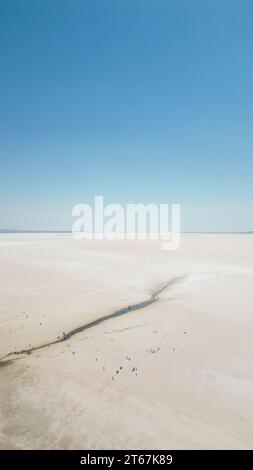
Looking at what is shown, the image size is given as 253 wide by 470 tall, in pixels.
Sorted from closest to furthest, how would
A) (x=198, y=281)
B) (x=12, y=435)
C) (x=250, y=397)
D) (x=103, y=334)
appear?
1. (x=12, y=435)
2. (x=250, y=397)
3. (x=103, y=334)
4. (x=198, y=281)

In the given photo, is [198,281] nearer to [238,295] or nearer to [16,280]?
[238,295]

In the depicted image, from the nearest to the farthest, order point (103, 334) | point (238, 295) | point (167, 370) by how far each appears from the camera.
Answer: point (167, 370), point (103, 334), point (238, 295)

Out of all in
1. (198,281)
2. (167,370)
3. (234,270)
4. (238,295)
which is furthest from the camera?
(234,270)

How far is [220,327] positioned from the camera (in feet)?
37.8

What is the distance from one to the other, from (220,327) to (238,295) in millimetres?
5139

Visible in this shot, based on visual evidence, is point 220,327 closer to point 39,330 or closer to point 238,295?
point 238,295

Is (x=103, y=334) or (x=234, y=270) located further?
(x=234, y=270)

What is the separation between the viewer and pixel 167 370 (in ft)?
27.6

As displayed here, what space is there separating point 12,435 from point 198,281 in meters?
16.2

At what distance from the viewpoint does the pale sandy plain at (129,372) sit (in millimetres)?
5777

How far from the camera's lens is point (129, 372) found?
830 cm

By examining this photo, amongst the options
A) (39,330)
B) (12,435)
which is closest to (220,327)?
(39,330)

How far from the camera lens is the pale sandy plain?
5777mm

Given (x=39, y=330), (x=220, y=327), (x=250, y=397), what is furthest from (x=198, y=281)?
(x=250, y=397)
